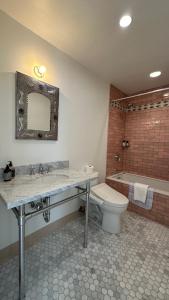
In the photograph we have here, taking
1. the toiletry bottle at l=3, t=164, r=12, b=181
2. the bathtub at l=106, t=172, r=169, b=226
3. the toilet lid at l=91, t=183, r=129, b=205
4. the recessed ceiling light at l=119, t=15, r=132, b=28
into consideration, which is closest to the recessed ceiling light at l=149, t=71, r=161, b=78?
the recessed ceiling light at l=119, t=15, r=132, b=28

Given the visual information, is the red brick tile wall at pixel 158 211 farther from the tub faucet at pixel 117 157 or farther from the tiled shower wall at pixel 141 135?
the tub faucet at pixel 117 157

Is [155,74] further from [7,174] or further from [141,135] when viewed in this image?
[7,174]

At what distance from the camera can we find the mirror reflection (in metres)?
1.53

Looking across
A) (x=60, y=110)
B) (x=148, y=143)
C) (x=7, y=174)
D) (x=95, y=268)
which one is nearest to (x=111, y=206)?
(x=95, y=268)

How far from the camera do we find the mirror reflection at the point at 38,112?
1.53m

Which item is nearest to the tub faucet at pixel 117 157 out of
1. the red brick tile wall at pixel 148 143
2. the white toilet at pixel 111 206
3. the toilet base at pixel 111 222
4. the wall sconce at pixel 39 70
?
the red brick tile wall at pixel 148 143

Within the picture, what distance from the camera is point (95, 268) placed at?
1.34 meters

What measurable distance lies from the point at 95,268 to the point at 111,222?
23.3 inches

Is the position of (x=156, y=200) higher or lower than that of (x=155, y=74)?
lower

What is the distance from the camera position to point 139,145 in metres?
3.05

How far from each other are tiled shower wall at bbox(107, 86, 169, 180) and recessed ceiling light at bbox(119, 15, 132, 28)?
1319mm

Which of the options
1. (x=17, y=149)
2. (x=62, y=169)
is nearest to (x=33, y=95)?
(x=17, y=149)

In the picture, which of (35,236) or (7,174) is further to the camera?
(35,236)

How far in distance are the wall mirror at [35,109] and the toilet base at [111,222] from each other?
124 centimetres
